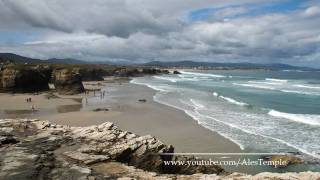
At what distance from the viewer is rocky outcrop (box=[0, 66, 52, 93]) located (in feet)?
180

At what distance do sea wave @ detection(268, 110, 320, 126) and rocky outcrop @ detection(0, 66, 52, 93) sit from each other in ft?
A: 116

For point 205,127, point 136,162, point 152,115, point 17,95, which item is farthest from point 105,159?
point 17,95

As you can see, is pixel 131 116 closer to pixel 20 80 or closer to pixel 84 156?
pixel 84 156

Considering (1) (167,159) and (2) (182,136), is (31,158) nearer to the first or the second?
(1) (167,159)

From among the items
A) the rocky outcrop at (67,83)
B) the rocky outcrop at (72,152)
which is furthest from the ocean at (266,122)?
the rocky outcrop at (67,83)

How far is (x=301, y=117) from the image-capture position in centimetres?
3547

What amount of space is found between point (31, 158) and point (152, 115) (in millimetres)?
24786

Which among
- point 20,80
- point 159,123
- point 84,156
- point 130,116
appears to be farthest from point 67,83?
point 84,156

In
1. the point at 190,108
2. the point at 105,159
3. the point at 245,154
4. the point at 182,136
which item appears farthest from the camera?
the point at 190,108

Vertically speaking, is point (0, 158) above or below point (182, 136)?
above

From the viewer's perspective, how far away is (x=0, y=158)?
13000 mm

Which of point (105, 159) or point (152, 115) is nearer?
point (105, 159)

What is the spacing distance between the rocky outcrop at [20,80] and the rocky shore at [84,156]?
1551 inches

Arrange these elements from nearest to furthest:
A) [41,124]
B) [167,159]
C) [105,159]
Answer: [105,159] < [167,159] < [41,124]
